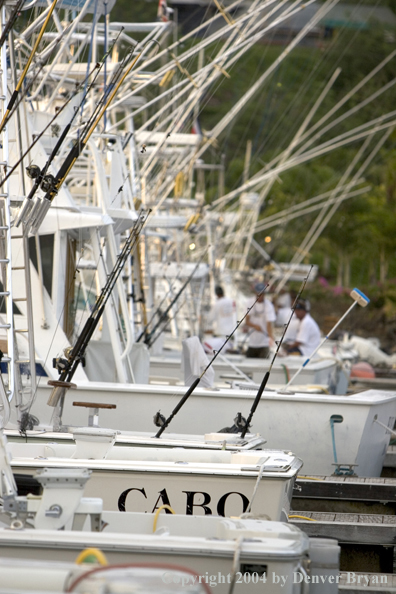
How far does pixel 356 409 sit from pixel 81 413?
Answer: 2.51 meters

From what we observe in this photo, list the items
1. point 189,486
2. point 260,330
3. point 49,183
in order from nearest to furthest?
point 189,486 → point 49,183 → point 260,330

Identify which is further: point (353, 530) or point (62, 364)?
point (62, 364)

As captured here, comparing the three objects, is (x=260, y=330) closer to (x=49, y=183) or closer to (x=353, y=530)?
(x=353, y=530)

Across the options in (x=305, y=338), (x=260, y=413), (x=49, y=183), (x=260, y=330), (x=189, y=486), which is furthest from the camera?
(x=260, y=330)

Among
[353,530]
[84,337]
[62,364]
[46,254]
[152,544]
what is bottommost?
[353,530]

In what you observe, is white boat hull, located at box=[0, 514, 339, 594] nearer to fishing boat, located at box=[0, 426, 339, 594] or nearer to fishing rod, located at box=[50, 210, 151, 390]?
fishing boat, located at box=[0, 426, 339, 594]

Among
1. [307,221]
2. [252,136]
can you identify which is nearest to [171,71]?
[307,221]

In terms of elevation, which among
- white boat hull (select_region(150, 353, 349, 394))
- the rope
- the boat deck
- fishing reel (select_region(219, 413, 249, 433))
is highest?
the rope

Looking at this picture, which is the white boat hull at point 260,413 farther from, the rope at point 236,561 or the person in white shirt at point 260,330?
the person in white shirt at point 260,330

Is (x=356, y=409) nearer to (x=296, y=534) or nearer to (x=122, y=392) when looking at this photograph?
(x=122, y=392)

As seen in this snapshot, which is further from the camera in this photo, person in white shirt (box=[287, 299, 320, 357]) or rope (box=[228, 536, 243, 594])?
person in white shirt (box=[287, 299, 320, 357])

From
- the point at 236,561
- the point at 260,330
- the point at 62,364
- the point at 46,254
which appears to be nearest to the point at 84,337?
the point at 62,364

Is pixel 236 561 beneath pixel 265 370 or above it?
above

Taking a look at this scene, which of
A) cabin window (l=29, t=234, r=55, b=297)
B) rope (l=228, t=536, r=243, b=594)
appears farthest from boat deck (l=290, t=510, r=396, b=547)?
cabin window (l=29, t=234, r=55, b=297)
